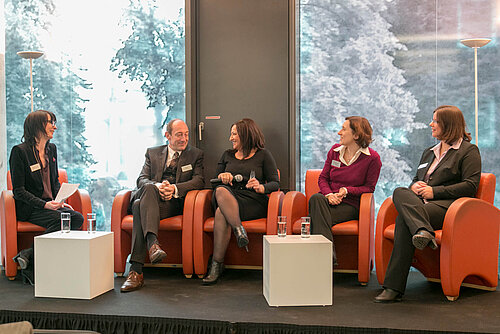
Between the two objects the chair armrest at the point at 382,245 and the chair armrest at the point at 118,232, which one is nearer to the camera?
the chair armrest at the point at 382,245

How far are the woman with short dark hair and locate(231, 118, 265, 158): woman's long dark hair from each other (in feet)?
4.59

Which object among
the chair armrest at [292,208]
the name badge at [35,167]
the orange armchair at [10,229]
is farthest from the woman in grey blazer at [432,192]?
the name badge at [35,167]

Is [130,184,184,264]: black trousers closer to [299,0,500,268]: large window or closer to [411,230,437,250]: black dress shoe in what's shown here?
[299,0,500,268]: large window

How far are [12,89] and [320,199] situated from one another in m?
3.51

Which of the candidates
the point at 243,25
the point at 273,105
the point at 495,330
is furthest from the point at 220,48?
the point at 495,330

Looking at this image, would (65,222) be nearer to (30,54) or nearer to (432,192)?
(30,54)

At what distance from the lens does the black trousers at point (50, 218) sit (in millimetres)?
4289

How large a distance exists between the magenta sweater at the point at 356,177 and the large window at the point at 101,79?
1824 mm

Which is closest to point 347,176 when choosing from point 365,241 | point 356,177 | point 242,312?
point 356,177

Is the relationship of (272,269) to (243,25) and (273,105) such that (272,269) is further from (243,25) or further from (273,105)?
(243,25)

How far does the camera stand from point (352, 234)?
409 cm

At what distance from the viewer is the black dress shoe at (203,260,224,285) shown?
4102 mm

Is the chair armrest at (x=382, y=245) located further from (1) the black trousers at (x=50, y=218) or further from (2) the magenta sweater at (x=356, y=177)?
(1) the black trousers at (x=50, y=218)

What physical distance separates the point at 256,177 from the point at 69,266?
1.63m
